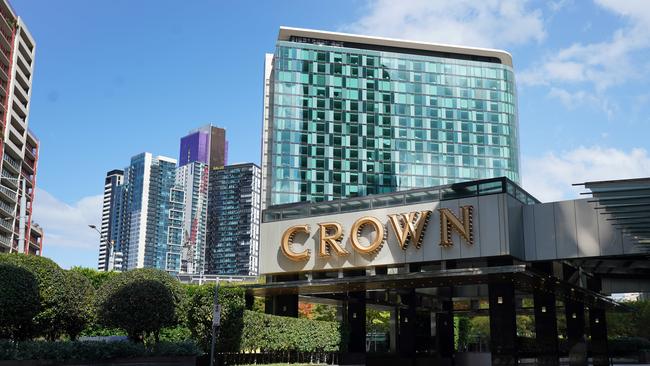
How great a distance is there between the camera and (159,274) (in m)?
37.9

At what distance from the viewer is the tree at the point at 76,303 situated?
118ft

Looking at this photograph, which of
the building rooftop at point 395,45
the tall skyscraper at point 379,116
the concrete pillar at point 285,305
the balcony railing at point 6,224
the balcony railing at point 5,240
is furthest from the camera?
the building rooftop at point 395,45

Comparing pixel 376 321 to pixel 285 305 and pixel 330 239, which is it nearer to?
pixel 285 305

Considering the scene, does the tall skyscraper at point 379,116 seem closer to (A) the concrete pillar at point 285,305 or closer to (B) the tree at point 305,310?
(B) the tree at point 305,310

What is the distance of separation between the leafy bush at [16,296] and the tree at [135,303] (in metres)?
3.71

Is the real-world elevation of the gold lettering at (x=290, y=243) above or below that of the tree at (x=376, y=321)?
above

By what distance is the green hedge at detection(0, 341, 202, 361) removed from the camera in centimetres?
2706

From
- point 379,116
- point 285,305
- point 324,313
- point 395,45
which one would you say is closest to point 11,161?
point 324,313

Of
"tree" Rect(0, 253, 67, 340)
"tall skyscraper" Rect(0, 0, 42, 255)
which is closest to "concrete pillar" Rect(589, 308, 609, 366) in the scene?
"tree" Rect(0, 253, 67, 340)

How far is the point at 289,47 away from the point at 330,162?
82.2 ft

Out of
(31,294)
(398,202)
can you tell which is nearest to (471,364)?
(398,202)

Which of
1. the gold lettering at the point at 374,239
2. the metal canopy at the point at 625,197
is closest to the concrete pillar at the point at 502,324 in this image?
the gold lettering at the point at 374,239

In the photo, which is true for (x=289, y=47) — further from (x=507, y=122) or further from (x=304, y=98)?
(x=507, y=122)

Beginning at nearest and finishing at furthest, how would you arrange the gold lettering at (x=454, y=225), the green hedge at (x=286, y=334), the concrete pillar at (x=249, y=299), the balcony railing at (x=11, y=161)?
the gold lettering at (x=454, y=225) → the green hedge at (x=286, y=334) → the concrete pillar at (x=249, y=299) → the balcony railing at (x=11, y=161)
